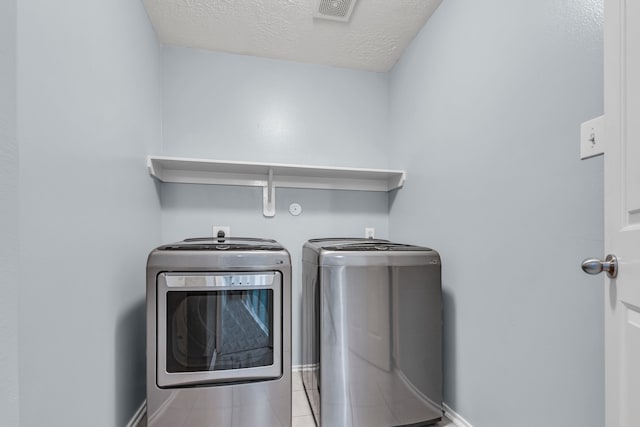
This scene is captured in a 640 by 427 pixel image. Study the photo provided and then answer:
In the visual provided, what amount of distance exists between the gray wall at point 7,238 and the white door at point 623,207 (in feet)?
4.11

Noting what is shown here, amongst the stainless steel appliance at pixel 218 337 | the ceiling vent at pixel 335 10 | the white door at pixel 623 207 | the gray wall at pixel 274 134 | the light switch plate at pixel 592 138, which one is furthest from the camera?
the gray wall at pixel 274 134

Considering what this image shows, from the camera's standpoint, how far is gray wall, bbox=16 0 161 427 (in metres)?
0.75

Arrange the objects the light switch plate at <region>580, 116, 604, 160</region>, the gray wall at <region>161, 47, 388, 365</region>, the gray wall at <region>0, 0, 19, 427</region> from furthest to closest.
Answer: the gray wall at <region>161, 47, 388, 365</region>, the light switch plate at <region>580, 116, 604, 160</region>, the gray wall at <region>0, 0, 19, 427</region>

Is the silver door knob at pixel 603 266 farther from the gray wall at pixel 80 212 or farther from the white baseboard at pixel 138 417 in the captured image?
the white baseboard at pixel 138 417

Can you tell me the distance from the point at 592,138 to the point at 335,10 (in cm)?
139

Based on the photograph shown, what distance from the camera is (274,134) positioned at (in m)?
2.14

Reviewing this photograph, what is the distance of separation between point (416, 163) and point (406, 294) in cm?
86

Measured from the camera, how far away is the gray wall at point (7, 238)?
1.85ft

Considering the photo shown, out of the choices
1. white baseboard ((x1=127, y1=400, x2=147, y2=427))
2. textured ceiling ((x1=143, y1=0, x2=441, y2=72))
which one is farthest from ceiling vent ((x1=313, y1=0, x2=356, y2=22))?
white baseboard ((x1=127, y1=400, x2=147, y2=427))

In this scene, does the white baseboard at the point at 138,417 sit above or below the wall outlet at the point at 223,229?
below

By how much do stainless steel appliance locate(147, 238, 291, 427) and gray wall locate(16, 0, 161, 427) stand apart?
0.18m

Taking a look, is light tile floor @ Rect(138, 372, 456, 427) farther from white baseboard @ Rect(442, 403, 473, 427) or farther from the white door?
the white door

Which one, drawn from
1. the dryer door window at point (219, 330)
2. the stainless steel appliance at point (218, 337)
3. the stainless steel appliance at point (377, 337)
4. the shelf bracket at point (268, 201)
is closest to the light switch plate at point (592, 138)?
the stainless steel appliance at point (377, 337)

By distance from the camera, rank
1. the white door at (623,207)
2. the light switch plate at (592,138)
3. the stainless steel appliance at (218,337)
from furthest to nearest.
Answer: the stainless steel appliance at (218,337), the light switch plate at (592,138), the white door at (623,207)
